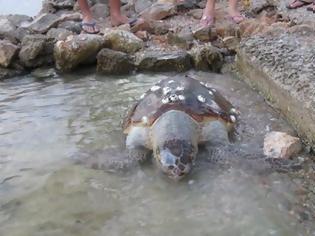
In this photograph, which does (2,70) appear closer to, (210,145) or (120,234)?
(210,145)

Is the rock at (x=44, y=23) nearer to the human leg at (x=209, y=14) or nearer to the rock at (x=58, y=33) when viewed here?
the rock at (x=58, y=33)

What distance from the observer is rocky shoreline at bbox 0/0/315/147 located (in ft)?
14.3

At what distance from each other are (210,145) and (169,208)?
2.86ft

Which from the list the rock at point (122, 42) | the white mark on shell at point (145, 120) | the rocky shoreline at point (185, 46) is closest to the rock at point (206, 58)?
the rocky shoreline at point (185, 46)

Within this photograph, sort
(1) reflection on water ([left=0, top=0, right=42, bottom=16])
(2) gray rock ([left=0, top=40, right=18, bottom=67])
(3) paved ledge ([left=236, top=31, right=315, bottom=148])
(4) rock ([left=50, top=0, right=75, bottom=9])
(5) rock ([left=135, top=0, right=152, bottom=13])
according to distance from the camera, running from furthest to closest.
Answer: (1) reflection on water ([left=0, top=0, right=42, bottom=16]), (4) rock ([left=50, top=0, right=75, bottom=9]), (5) rock ([left=135, top=0, right=152, bottom=13]), (2) gray rock ([left=0, top=40, right=18, bottom=67]), (3) paved ledge ([left=236, top=31, right=315, bottom=148])

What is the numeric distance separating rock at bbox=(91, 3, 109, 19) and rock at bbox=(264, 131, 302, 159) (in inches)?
186

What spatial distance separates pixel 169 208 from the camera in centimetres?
310

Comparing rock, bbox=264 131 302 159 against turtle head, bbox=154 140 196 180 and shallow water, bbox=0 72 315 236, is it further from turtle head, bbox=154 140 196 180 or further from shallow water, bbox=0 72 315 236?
turtle head, bbox=154 140 196 180

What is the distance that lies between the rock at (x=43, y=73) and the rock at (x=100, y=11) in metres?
1.87

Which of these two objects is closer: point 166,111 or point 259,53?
point 166,111

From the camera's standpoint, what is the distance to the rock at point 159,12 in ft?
24.6

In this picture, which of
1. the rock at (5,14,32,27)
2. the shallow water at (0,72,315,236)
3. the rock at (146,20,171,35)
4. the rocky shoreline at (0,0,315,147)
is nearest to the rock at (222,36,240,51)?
the rocky shoreline at (0,0,315,147)

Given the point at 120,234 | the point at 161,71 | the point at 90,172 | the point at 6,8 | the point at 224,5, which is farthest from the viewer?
the point at 6,8

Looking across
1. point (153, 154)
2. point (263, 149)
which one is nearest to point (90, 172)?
point (153, 154)
